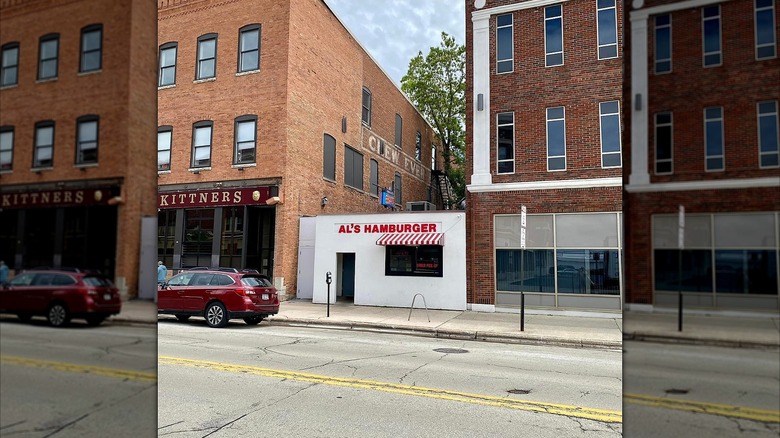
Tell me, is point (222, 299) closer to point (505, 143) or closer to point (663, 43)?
point (505, 143)

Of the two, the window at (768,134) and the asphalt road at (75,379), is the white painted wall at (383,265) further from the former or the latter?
the window at (768,134)

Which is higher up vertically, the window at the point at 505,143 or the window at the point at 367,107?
the window at the point at 367,107

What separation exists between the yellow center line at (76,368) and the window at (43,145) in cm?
32

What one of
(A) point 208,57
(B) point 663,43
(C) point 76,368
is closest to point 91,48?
(C) point 76,368

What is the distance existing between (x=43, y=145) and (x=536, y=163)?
13.6 meters

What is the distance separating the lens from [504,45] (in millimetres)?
13719

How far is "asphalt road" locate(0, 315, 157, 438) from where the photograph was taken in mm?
780

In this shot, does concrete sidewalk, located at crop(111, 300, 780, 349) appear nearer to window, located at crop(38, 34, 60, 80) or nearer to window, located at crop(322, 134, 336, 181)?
window, located at crop(38, 34, 60, 80)

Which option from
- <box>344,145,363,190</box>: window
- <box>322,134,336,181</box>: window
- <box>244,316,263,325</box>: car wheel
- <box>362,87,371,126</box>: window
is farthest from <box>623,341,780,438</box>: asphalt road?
<box>362,87,371,126</box>: window

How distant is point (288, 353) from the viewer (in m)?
8.11

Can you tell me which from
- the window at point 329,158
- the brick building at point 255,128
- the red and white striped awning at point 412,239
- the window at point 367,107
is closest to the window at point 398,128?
the brick building at point 255,128

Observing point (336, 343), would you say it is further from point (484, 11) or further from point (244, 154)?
point (484, 11)

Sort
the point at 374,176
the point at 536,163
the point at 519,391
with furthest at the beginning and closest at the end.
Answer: the point at 374,176
the point at 536,163
the point at 519,391

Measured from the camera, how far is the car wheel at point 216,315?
1087cm
